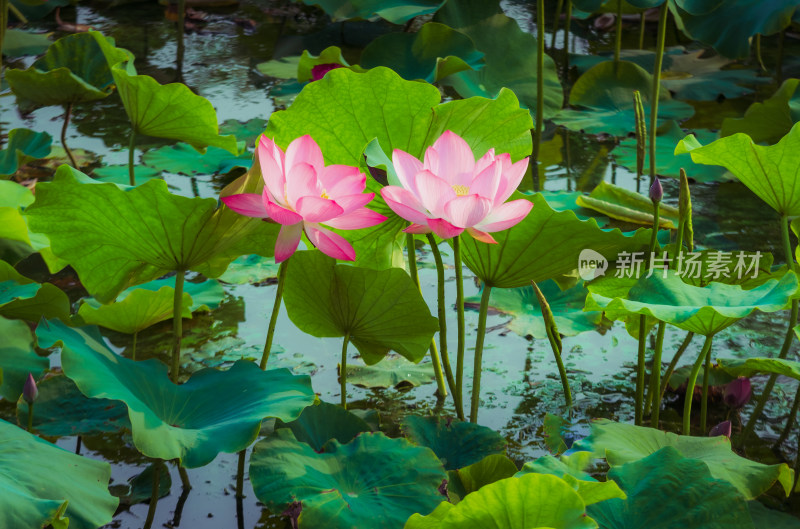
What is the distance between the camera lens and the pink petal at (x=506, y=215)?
90 centimetres

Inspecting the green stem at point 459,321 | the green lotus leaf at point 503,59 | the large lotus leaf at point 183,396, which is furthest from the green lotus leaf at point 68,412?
the green lotus leaf at point 503,59

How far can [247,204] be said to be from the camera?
2.92 feet

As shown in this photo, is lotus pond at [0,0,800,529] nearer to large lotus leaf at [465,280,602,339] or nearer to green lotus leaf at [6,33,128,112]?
large lotus leaf at [465,280,602,339]

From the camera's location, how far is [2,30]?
92.9 inches

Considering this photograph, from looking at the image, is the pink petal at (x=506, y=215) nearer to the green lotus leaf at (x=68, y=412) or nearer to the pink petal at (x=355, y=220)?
the pink petal at (x=355, y=220)

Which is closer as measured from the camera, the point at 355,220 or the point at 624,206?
the point at 355,220

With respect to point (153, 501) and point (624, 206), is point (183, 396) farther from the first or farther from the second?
point (624, 206)

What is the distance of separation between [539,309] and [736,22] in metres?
1.32

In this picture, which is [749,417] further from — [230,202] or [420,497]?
[230,202]

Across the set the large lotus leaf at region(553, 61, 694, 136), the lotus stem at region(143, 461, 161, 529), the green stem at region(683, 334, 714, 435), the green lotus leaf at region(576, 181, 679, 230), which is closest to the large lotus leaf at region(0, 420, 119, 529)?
the lotus stem at region(143, 461, 161, 529)

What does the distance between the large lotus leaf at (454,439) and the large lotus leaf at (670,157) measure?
1.14m

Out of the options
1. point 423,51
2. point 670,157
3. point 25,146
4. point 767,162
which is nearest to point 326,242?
point 767,162

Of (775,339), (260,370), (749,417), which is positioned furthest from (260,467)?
(775,339)

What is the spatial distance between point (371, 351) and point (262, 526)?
274mm
